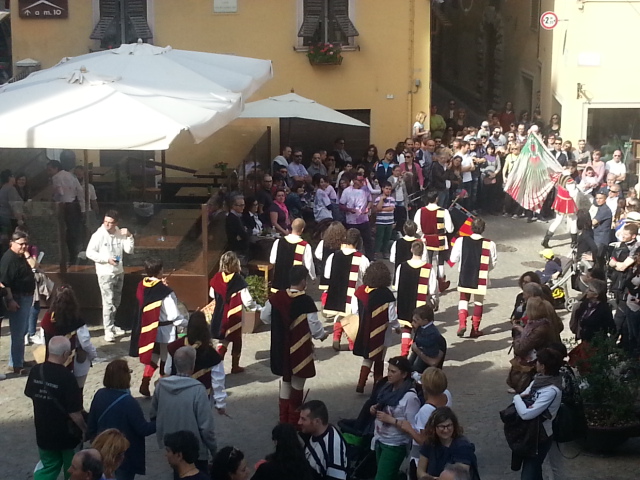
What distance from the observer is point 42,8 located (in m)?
21.2

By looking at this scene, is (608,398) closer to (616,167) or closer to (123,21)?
(616,167)

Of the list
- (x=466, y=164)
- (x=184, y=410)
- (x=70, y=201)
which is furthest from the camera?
(x=466, y=164)

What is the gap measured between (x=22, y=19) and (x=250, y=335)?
1106 cm

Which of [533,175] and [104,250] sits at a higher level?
[533,175]

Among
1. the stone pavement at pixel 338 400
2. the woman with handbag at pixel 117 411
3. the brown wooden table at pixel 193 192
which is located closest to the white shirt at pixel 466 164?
the brown wooden table at pixel 193 192

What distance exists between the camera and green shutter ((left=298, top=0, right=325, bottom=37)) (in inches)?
834

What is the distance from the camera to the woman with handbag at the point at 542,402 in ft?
26.0

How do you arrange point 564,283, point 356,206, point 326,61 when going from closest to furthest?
point 564,283 → point 356,206 → point 326,61

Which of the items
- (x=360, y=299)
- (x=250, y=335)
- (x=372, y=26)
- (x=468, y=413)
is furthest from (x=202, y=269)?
(x=372, y=26)

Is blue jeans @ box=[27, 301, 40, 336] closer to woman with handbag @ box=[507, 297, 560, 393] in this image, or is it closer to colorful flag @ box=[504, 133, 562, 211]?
woman with handbag @ box=[507, 297, 560, 393]

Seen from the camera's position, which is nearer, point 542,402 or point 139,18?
point 542,402

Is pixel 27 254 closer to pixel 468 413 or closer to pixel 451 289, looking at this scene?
pixel 468 413

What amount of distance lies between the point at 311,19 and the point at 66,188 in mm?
7797

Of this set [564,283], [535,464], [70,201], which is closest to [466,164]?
[564,283]
